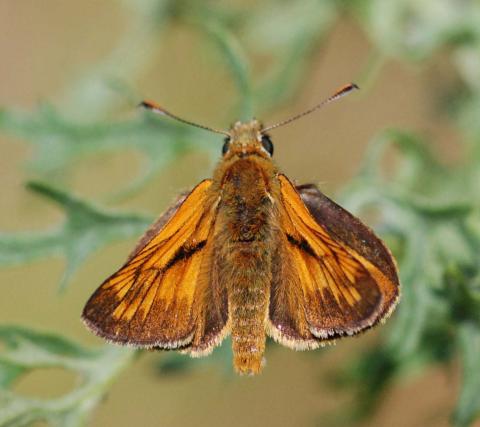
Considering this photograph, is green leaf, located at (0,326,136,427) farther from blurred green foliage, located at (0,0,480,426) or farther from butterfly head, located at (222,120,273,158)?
butterfly head, located at (222,120,273,158)

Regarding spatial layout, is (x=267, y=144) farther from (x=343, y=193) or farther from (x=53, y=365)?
(x=53, y=365)

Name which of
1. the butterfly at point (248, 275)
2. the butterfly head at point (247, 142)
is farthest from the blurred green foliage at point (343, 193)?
the butterfly at point (248, 275)

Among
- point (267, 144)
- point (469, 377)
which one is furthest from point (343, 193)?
point (469, 377)

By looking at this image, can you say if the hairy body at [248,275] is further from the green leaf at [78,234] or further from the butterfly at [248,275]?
the green leaf at [78,234]

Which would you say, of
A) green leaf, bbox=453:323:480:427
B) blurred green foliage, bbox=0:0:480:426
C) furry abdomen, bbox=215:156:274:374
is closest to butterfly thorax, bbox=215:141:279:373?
furry abdomen, bbox=215:156:274:374

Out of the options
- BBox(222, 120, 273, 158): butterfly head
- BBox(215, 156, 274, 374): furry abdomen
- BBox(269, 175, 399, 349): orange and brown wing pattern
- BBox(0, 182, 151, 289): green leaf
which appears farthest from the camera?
BBox(0, 182, 151, 289): green leaf

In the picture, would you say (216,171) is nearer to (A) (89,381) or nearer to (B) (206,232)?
(B) (206,232)

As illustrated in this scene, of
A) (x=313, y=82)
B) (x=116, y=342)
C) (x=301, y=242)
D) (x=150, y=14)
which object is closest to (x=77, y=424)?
(x=116, y=342)
